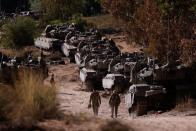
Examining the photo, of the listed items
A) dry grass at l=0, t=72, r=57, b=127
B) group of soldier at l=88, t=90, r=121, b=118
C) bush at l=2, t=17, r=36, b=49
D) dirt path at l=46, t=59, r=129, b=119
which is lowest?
dirt path at l=46, t=59, r=129, b=119

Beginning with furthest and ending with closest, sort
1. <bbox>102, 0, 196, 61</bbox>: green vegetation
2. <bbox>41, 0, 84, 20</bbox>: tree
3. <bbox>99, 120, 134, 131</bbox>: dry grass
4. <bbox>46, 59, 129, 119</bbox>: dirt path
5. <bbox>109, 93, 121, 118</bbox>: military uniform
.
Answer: <bbox>41, 0, 84, 20</bbox>: tree
<bbox>102, 0, 196, 61</bbox>: green vegetation
<bbox>46, 59, 129, 119</bbox>: dirt path
<bbox>109, 93, 121, 118</bbox>: military uniform
<bbox>99, 120, 134, 131</bbox>: dry grass

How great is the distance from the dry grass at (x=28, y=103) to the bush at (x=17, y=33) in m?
25.6

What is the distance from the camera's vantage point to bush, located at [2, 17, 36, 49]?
132 ft

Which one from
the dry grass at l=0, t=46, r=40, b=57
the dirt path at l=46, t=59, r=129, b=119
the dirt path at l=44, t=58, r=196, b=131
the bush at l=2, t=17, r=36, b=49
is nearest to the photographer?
the dirt path at l=44, t=58, r=196, b=131

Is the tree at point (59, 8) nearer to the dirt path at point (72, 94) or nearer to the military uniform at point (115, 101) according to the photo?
the dirt path at point (72, 94)

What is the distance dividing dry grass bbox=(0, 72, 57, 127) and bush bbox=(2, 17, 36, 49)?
84.0 ft

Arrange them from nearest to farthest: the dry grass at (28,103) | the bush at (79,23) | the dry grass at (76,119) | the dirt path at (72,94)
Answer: the dry grass at (28,103)
the dry grass at (76,119)
the dirt path at (72,94)
the bush at (79,23)

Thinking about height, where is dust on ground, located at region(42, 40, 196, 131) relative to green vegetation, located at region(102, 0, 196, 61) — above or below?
below

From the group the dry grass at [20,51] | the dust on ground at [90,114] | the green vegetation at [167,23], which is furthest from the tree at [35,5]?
the green vegetation at [167,23]

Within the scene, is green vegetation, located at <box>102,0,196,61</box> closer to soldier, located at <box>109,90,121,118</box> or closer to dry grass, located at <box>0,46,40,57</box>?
soldier, located at <box>109,90,121,118</box>

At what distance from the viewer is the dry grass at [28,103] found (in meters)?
13.7

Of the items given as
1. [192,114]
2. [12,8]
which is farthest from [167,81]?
[12,8]

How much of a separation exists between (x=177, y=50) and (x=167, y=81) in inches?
183

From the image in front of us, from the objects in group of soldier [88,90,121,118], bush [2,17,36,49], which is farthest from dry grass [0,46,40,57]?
group of soldier [88,90,121,118]
